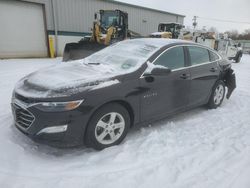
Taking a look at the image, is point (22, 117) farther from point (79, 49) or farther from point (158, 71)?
point (79, 49)

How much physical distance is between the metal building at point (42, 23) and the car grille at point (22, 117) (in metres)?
12.0

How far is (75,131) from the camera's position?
296cm

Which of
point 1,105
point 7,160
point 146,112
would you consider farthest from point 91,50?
point 7,160

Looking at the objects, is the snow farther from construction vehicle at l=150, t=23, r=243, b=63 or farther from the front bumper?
construction vehicle at l=150, t=23, r=243, b=63

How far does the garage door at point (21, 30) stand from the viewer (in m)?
13.5

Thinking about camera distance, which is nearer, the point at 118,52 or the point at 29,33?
the point at 118,52

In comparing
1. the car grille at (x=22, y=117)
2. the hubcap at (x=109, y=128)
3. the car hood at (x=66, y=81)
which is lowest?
the hubcap at (x=109, y=128)

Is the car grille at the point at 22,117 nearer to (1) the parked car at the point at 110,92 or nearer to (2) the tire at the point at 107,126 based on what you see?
(1) the parked car at the point at 110,92

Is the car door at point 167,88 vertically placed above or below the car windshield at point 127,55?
below

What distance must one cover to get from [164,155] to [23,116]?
6.49ft

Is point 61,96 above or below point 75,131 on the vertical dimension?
above

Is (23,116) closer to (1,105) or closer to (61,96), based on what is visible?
(61,96)

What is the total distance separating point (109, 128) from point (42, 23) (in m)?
13.7

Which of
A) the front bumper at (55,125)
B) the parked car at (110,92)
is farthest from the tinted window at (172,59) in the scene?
the front bumper at (55,125)
